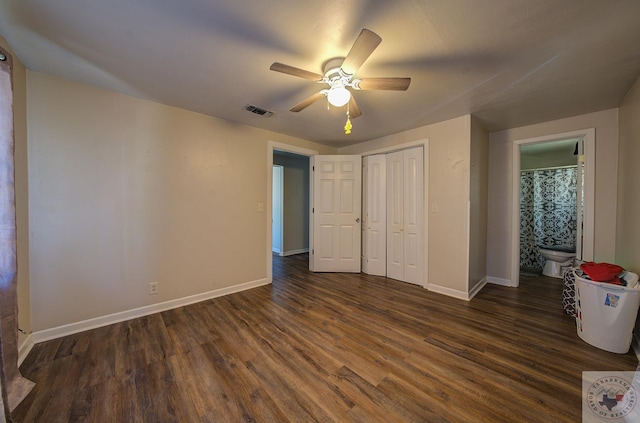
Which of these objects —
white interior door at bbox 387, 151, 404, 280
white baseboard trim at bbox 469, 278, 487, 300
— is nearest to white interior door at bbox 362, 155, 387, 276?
white interior door at bbox 387, 151, 404, 280

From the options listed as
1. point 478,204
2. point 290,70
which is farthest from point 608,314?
point 290,70

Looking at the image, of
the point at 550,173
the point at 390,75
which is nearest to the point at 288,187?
the point at 390,75

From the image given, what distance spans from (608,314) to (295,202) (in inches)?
190

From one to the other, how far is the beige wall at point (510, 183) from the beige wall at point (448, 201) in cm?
103

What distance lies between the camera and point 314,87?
216 centimetres

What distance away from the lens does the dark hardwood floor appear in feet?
4.29

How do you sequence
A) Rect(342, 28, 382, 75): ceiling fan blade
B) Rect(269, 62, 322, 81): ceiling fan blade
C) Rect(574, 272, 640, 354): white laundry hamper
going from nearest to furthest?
Rect(342, 28, 382, 75): ceiling fan blade → Rect(269, 62, 322, 81): ceiling fan blade → Rect(574, 272, 640, 354): white laundry hamper

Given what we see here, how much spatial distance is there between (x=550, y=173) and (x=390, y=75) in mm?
4458

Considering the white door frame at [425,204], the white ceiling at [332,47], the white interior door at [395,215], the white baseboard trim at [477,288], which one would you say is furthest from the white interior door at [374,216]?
the white ceiling at [332,47]

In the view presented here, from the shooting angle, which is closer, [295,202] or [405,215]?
[405,215]

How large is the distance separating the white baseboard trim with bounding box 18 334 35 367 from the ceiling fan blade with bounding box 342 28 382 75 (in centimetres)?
317

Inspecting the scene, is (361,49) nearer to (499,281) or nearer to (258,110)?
(258,110)

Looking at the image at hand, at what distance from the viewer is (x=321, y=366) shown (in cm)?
166

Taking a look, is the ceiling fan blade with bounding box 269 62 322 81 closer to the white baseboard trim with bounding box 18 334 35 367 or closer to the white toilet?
the white baseboard trim with bounding box 18 334 35 367
